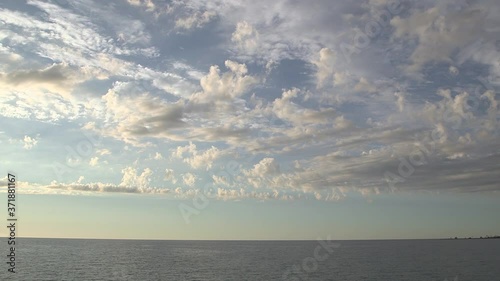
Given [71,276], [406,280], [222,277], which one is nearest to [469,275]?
[406,280]

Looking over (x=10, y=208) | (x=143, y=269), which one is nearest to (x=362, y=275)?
(x=143, y=269)

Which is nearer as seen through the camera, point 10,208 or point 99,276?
point 10,208

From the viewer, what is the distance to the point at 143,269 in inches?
5123

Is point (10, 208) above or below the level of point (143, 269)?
above

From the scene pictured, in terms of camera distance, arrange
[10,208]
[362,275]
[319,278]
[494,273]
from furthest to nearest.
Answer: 1. [494,273]
2. [362,275]
3. [319,278]
4. [10,208]

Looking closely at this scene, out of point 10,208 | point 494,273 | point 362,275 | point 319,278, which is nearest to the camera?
point 10,208

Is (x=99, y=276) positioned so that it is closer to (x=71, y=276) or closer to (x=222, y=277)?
(x=71, y=276)

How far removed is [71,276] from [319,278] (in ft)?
229

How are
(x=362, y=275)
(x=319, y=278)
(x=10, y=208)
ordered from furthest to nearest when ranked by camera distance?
(x=362, y=275) → (x=319, y=278) → (x=10, y=208)

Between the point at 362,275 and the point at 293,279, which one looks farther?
the point at 362,275

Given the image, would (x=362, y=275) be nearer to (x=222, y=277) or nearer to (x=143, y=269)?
(x=222, y=277)

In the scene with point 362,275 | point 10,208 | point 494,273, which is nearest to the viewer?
point 10,208

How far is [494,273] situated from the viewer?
124 meters

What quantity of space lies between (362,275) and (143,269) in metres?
72.2
